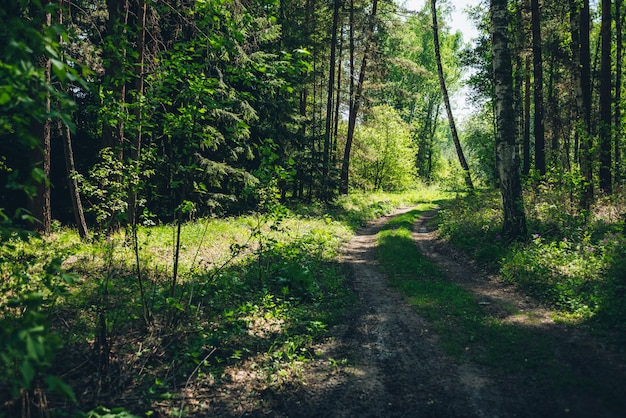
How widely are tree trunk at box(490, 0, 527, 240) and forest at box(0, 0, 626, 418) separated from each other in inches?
2.1

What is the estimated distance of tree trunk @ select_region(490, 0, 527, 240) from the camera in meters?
11.0

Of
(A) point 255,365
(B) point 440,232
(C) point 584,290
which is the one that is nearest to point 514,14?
(B) point 440,232

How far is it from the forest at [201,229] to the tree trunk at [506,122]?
0.18 ft

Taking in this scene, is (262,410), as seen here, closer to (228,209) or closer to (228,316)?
(228,316)

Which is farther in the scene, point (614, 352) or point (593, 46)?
point (593, 46)

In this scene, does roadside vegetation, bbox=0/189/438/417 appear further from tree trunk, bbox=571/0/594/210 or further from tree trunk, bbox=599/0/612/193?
tree trunk, bbox=599/0/612/193

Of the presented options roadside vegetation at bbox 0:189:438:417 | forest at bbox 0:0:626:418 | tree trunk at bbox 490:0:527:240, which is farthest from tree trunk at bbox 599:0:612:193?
roadside vegetation at bbox 0:189:438:417

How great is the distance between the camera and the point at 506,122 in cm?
1113

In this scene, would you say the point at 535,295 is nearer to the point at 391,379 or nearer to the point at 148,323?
the point at 391,379

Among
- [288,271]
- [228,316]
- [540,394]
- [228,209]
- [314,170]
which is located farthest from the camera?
[314,170]

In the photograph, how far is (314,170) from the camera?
22.7 meters

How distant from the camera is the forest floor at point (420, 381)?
4316 millimetres

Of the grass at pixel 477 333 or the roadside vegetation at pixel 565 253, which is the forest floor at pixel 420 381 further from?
the roadside vegetation at pixel 565 253

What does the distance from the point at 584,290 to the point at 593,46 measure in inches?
1192
